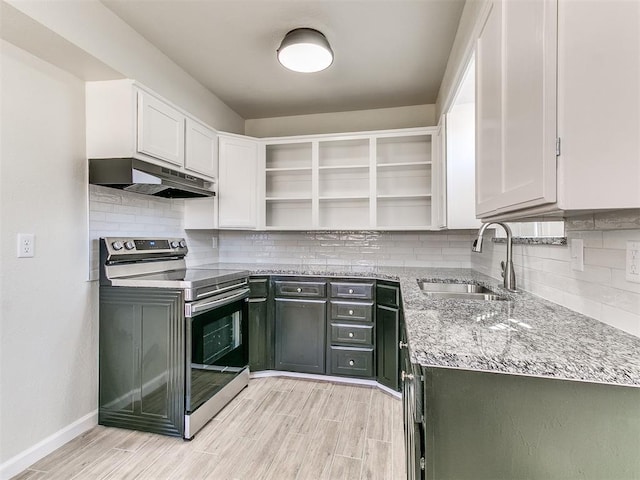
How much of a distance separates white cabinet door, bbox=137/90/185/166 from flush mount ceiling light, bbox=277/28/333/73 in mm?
903

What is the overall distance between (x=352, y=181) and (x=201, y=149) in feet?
4.93

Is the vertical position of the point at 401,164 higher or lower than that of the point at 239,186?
higher

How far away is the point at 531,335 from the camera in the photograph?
0.99 m

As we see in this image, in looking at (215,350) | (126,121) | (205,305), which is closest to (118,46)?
(126,121)

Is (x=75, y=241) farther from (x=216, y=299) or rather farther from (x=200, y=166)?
(x=200, y=166)

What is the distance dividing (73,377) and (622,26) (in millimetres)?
2904

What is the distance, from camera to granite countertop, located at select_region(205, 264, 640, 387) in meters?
0.77

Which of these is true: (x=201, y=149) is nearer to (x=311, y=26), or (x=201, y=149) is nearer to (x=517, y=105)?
(x=311, y=26)

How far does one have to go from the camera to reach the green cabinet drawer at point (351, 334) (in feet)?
9.02

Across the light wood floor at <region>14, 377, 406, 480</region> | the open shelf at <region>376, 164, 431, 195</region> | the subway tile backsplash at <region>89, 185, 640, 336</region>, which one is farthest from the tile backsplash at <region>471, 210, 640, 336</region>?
the open shelf at <region>376, 164, 431, 195</region>

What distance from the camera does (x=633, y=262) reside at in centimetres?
95

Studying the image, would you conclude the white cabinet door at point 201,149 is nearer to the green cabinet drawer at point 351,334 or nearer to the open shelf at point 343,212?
the open shelf at point 343,212

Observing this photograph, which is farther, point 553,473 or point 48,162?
point 48,162

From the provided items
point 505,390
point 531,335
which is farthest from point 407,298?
point 505,390
